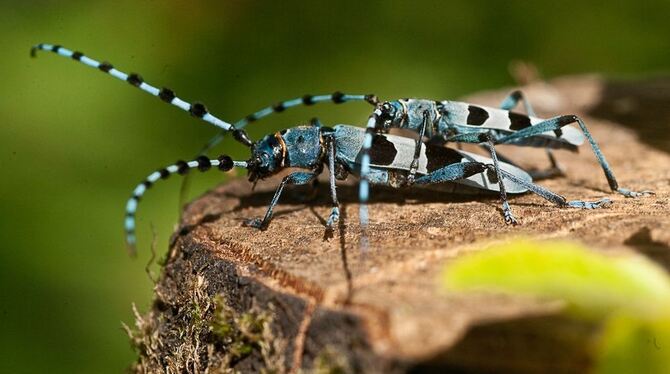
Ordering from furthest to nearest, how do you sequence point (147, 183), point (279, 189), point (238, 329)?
point (279, 189) < point (147, 183) < point (238, 329)

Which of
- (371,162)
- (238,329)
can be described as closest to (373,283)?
(238,329)

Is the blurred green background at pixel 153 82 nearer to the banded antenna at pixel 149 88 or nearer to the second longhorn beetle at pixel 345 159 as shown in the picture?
the second longhorn beetle at pixel 345 159

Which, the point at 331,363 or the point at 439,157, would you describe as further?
the point at 439,157

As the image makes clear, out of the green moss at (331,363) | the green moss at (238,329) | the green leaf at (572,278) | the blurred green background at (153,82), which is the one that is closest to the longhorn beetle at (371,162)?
the green moss at (238,329)

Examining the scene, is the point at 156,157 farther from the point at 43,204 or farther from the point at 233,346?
the point at 233,346

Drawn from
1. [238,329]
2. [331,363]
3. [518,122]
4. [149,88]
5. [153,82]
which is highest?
[153,82]

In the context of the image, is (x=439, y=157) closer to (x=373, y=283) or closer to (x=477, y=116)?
(x=477, y=116)

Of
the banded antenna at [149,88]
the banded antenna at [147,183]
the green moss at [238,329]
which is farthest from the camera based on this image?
the banded antenna at [149,88]

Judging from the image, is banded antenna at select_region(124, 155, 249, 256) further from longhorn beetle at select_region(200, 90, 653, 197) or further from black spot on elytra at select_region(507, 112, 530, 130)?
black spot on elytra at select_region(507, 112, 530, 130)
